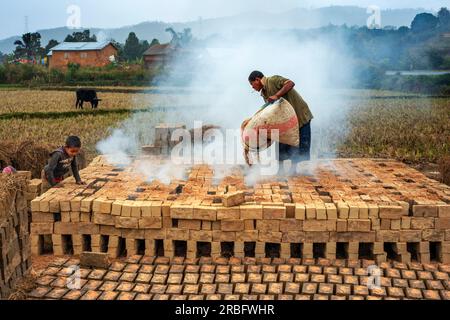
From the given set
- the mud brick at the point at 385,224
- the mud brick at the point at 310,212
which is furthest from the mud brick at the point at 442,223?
the mud brick at the point at 310,212

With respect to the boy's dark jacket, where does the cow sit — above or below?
above

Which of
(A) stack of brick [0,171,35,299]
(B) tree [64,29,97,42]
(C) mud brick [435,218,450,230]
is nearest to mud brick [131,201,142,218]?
(A) stack of brick [0,171,35,299]

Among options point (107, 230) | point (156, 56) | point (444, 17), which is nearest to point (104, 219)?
point (107, 230)

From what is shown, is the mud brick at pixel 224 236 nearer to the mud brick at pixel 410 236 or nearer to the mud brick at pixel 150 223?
the mud brick at pixel 150 223

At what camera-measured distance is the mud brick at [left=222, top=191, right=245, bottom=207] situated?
555 cm

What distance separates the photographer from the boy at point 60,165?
21.7 feet

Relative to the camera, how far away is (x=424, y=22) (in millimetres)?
42500

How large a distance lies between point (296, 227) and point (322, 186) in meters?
1.26

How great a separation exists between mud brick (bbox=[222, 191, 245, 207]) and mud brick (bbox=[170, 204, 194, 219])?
360 mm

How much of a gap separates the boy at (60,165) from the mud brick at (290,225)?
270 centimetres

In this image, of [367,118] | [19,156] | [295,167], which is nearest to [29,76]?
[367,118]

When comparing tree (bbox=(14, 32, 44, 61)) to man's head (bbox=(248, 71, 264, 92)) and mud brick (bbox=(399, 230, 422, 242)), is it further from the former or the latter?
mud brick (bbox=(399, 230, 422, 242))

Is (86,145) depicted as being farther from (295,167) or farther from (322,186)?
(322,186)

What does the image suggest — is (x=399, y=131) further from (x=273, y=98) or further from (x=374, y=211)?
(x=374, y=211)
